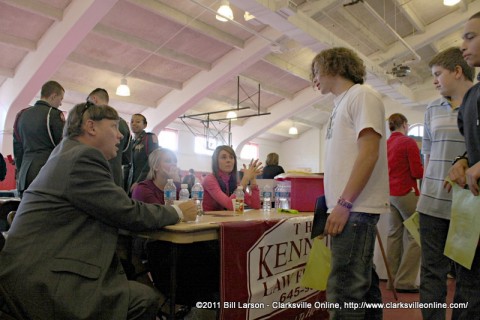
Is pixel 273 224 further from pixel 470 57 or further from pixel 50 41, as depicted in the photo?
pixel 50 41

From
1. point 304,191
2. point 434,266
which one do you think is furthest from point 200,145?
point 434,266

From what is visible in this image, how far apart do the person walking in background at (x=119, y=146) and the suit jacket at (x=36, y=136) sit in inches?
13.6

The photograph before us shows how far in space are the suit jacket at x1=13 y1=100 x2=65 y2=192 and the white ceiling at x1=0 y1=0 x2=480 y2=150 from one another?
10.6 ft

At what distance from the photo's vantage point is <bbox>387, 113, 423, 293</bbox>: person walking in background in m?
3.22

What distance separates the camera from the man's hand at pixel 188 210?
1816mm

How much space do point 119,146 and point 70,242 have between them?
186 cm

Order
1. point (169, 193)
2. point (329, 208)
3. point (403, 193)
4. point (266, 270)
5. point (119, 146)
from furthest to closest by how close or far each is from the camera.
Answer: point (403, 193) < point (119, 146) < point (169, 193) < point (266, 270) < point (329, 208)

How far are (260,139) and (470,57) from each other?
49.2 feet

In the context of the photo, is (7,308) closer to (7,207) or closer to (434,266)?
(434,266)

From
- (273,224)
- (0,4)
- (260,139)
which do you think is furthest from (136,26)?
(260,139)

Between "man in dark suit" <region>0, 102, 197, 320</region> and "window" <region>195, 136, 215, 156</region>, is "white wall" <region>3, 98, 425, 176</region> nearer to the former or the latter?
"window" <region>195, 136, 215, 156</region>

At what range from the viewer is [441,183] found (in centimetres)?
176

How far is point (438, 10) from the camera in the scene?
8164 mm

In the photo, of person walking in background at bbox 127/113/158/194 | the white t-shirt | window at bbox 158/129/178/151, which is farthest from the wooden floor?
window at bbox 158/129/178/151
